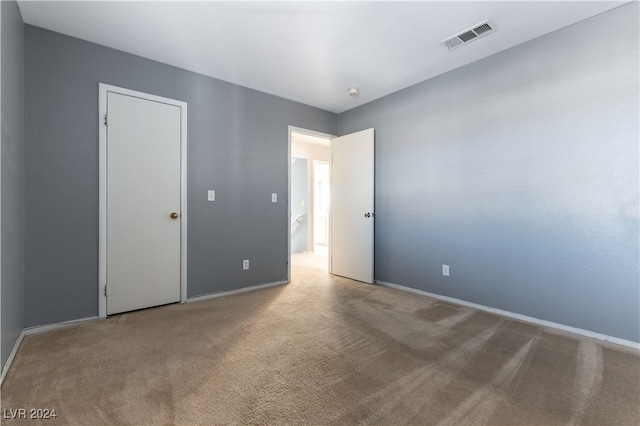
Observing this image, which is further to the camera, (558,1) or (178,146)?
(178,146)

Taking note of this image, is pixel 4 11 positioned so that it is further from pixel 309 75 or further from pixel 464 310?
pixel 464 310

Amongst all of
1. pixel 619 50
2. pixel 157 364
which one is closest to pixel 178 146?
pixel 157 364

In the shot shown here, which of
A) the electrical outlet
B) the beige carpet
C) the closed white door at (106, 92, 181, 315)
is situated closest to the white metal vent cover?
the electrical outlet

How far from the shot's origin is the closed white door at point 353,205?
3893mm

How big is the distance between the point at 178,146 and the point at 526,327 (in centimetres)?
376

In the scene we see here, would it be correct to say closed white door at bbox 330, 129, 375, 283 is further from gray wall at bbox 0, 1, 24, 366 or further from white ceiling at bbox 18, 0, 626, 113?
gray wall at bbox 0, 1, 24, 366

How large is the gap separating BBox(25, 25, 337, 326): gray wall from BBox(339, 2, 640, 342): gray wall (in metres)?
1.82

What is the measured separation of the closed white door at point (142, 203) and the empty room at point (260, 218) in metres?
0.02

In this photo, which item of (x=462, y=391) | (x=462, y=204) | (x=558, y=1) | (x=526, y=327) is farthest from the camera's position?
(x=462, y=204)

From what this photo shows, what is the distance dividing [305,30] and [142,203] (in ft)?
7.34

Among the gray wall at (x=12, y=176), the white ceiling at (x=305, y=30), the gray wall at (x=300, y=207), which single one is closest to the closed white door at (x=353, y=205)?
the white ceiling at (x=305, y=30)

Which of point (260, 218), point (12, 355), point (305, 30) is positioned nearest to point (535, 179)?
point (305, 30)

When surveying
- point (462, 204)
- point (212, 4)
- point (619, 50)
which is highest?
point (212, 4)

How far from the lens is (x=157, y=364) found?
1.84m
